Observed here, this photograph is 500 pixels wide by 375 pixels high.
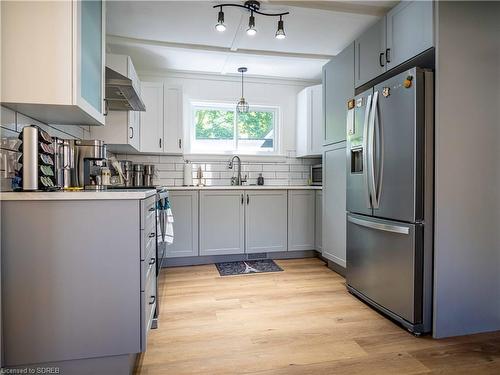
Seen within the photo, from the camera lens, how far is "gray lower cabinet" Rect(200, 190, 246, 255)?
357cm

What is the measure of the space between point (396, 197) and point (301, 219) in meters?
1.85

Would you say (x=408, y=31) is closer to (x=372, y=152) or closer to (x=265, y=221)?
(x=372, y=152)

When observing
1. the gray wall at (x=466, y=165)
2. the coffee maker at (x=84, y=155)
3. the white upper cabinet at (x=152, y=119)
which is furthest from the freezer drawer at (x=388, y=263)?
the white upper cabinet at (x=152, y=119)

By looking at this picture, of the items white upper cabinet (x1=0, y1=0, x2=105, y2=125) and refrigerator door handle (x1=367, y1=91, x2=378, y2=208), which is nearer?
white upper cabinet (x1=0, y1=0, x2=105, y2=125)

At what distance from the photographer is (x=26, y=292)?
137 centimetres

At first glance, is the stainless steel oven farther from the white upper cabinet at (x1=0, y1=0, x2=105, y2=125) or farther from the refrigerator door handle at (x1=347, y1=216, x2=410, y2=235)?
the white upper cabinet at (x1=0, y1=0, x2=105, y2=125)

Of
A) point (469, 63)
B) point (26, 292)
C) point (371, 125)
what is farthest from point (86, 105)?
point (469, 63)

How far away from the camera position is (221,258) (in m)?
3.69

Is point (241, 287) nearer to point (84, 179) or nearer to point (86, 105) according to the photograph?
point (84, 179)

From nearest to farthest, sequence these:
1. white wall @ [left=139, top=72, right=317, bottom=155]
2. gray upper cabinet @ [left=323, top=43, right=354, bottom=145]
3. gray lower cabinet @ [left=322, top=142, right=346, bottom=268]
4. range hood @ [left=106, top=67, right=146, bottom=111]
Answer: range hood @ [left=106, top=67, right=146, bottom=111] < gray upper cabinet @ [left=323, top=43, right=354, bottom=145] < gray lower cabinet @ [left=322, top=142, right=346, bottom=268] < white wall @ [left=139, top=72, right=317, bottom=155]

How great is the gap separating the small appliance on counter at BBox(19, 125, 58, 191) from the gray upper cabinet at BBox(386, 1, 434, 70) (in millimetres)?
2219

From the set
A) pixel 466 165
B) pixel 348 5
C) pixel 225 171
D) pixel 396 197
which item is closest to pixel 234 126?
pixel 225 171

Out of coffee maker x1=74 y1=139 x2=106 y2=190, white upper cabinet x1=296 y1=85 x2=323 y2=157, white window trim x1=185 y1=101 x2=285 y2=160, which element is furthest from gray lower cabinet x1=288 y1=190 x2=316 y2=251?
coffee maker x1=74 y1=139 x2=106 y2=190

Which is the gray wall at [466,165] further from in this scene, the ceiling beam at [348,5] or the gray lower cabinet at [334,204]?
the gray lower cabinet at [334,204]
